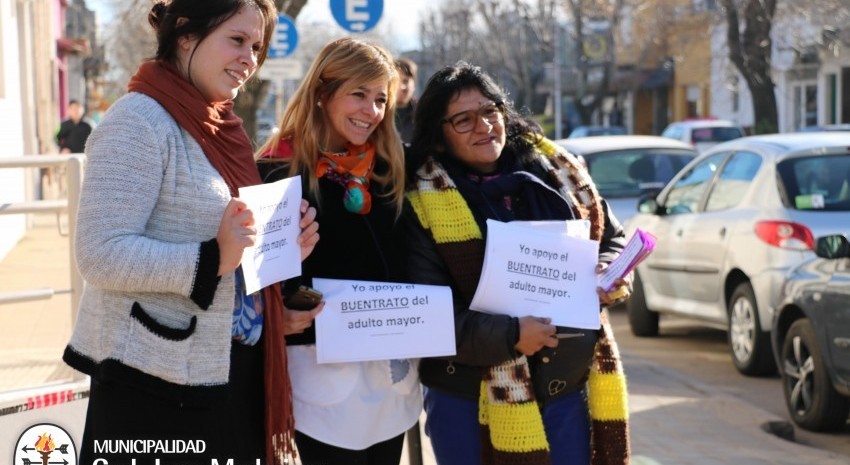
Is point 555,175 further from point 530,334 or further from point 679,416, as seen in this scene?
point 679,416

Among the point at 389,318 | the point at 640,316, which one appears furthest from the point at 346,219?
the point at 640,316

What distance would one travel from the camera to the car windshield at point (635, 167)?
12.3m

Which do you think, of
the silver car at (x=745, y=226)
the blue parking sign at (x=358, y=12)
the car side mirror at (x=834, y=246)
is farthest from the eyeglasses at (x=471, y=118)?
the blue parking sign at (x=358, y=12)

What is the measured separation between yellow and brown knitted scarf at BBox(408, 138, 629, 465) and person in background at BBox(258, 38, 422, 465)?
115mm

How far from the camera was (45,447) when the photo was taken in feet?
16.6

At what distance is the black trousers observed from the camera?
351 centimetres

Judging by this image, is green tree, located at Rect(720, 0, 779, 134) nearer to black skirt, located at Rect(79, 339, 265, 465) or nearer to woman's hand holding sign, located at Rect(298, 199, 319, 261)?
woman's hand holding sign, located at Rect(298, 199, 319, 261)

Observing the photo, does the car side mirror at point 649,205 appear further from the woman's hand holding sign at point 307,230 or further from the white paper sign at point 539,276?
the woman's hand holding sign at point 307,230

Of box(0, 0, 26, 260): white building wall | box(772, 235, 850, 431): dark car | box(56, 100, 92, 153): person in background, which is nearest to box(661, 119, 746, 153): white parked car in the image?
box(56, 100, 92, 153): person in background

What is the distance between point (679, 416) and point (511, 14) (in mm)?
58433

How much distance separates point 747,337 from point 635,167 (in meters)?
3.97

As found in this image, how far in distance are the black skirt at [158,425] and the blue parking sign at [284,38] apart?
10.2m

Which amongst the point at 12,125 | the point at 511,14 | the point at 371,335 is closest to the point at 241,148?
the point at 371,335

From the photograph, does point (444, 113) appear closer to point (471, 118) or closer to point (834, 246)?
point (471, 118)
